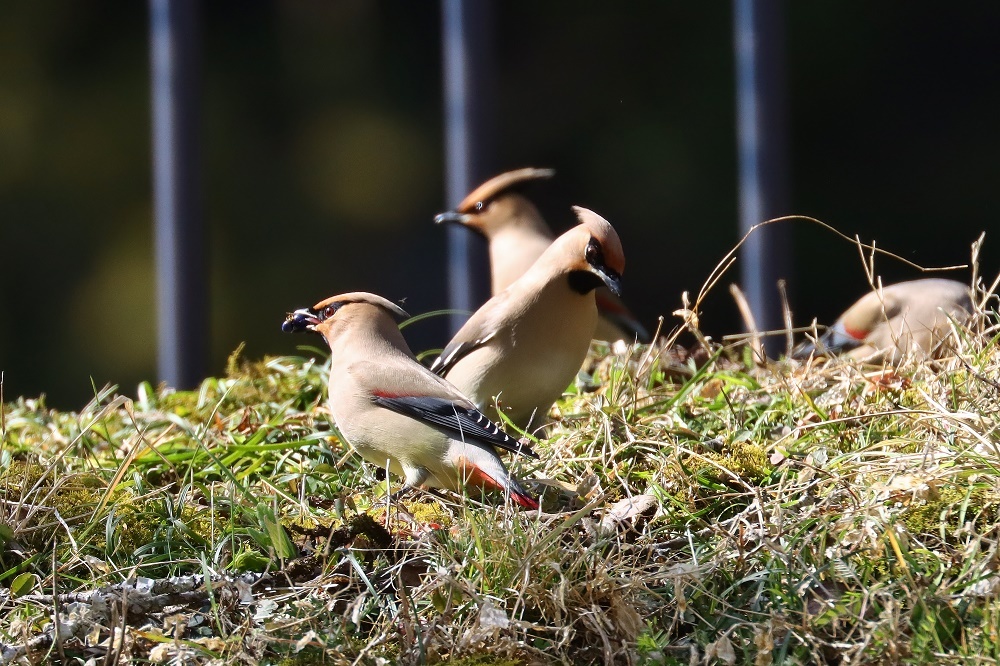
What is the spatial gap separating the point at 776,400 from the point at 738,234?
16.3ft

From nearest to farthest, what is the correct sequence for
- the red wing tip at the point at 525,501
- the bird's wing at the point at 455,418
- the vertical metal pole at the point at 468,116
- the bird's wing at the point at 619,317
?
1. the red wing tip at the point at 525,501
2. the bird's wing at the point at 455,418
3. the bird's wing at the point at 619,317
4. the vertical metal pole at the point at 468,116

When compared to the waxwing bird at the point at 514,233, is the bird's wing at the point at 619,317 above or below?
below

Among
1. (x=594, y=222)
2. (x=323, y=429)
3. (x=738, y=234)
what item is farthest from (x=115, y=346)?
(x=594, y=222)

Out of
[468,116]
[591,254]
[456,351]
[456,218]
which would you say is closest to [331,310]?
[456,351]

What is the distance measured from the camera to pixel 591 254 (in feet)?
13.3

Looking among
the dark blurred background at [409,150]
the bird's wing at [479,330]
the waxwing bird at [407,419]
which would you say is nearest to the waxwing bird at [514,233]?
the bird's wing at [479,330]

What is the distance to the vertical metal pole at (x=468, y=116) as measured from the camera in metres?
7.35

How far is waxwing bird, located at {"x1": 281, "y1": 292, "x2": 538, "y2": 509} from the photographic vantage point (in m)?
3.58

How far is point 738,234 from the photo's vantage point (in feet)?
29.7

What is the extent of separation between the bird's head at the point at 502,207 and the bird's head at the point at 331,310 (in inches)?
73.8

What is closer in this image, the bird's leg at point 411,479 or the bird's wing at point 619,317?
the bird's leg at point 411,479

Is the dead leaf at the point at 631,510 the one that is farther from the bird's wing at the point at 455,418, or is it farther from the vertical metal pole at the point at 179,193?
the vertical metal pole at the point at 179,193

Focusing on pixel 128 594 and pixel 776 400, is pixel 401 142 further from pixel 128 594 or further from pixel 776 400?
pixel 128 594

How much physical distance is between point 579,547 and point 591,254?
4.03ft
